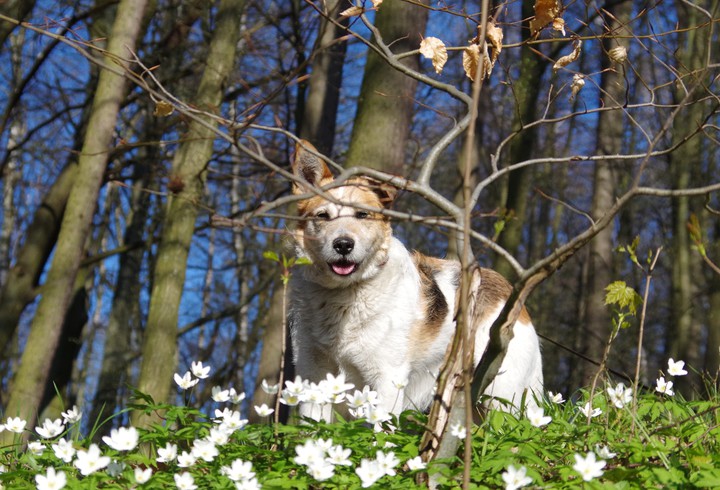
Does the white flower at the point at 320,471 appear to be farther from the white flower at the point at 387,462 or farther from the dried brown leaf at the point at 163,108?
the dried brown leaf at the point at 163,108

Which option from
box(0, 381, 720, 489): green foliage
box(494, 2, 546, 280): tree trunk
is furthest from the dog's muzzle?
box(494, 2, 546, 280): tree trunk

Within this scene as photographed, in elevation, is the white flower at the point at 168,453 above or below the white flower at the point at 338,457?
below

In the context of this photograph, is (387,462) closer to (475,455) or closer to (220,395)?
(475,455)

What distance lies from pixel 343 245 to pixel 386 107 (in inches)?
86.8

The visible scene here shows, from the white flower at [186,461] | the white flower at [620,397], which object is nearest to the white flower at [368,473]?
the white flower at [186,461]

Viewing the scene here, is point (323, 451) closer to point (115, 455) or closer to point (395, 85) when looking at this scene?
point (115, 455)

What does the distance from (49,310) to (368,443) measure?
4.48m

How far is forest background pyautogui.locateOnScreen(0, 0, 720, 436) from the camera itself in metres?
3.84

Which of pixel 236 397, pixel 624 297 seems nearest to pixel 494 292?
pixel 624 297

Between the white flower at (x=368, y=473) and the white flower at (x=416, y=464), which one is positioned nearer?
the white flower at (x=368, y=473)

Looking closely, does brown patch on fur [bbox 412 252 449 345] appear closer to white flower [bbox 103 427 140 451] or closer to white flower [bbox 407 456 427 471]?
white flower [bbox 407 456 427 471]

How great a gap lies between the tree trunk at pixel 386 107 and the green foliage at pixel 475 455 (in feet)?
12.7

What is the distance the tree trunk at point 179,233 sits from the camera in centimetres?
857

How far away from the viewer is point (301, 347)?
19.5 feet
